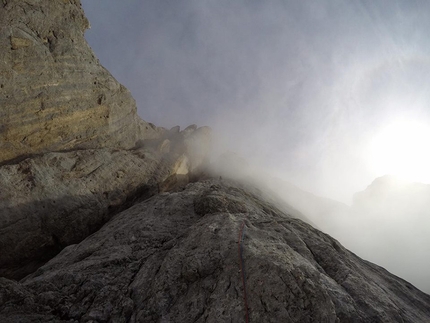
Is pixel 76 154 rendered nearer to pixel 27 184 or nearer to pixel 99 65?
pixel 27 184

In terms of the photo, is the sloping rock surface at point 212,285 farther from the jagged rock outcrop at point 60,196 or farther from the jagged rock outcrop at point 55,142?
the jagged rock outcrop at point 55,142

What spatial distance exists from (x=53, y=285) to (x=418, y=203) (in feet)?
323

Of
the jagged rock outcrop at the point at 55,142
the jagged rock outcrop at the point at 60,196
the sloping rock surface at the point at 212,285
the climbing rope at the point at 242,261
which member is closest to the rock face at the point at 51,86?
the jagged rock outcrop at the point at 55,142

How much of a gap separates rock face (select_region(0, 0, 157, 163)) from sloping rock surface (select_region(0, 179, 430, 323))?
480 inches

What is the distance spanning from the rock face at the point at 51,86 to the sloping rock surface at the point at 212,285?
12.2m

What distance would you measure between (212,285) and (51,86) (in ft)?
70.2

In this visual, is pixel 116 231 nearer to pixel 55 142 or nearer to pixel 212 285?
pixel 212 285

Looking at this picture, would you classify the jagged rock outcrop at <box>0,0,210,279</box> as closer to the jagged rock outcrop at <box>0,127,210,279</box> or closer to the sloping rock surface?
the jagged rock outcrop at <box>0,127,210,279</box>

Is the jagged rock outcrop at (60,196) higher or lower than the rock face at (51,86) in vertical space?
lower

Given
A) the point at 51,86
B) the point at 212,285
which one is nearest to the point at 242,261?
the point at 212,285

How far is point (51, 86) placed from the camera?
75.4 ft

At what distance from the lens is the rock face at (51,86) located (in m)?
20.5

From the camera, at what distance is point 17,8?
21828 millimetres

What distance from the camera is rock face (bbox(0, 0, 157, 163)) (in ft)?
67.3
